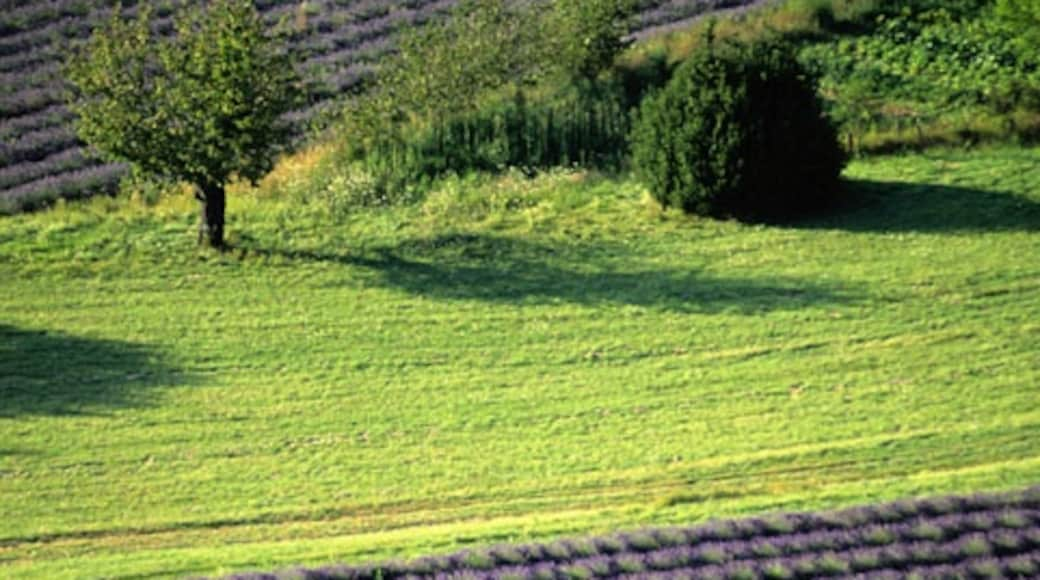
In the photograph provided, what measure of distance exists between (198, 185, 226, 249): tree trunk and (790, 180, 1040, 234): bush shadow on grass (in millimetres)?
11931

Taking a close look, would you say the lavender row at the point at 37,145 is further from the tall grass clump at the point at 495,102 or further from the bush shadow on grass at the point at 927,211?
the bush shadow on grass at the point at 927,211

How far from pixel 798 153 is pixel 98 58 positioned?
14.6 metres

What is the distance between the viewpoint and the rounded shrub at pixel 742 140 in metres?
33.0

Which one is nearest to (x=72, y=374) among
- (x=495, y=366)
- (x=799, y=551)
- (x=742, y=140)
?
(x=495, y=366)

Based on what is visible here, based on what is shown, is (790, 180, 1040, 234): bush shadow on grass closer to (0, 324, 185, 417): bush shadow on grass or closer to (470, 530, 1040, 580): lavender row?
(470, 530, 1040, 580): lavender row

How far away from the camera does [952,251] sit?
31.7 meters

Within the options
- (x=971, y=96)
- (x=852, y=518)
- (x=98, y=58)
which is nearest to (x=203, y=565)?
(x=852, y=518)

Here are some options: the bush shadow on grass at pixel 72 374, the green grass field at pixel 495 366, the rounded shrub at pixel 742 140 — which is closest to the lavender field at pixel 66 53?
the green grass field at pixel 495 366

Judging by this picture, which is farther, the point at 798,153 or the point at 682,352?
the point at 798,153

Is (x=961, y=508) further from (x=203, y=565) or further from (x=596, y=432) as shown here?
(x=203, y=565)

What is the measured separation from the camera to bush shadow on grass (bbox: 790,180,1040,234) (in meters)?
32.8

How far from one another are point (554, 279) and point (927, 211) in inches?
328

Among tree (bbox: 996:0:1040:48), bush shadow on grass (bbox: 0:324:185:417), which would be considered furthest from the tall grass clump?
tree (bbox: 996:0:1040:48)

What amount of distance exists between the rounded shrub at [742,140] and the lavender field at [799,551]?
1190 cm
